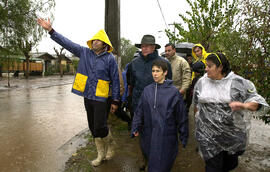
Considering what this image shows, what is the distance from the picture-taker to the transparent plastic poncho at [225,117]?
7.59 feet

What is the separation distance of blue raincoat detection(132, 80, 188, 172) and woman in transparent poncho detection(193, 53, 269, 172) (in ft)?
0.90

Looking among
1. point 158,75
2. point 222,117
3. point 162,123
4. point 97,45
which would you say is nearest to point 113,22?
point 97,45

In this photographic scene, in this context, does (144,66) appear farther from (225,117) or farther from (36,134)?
(36,134)

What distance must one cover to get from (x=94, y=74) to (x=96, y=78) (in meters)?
0.07

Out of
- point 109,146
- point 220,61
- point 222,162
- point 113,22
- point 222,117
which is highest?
point 113,22

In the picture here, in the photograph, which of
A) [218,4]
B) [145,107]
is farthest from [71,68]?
[145,107]

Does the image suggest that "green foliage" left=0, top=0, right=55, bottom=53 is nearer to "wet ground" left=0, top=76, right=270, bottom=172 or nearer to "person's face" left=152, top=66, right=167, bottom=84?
"wet ground" left=0, top=76, right=270, bottom=172

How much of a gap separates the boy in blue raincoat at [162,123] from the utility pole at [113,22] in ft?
10.4

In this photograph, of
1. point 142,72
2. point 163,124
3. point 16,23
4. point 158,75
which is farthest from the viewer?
point 16,23

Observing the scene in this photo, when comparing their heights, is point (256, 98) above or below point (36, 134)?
above

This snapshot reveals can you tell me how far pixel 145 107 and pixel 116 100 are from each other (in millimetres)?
817

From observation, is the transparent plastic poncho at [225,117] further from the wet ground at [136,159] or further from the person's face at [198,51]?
the person's face at [198,51]

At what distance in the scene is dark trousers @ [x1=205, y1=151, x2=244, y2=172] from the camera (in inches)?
95.6

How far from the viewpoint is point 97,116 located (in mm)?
3410
